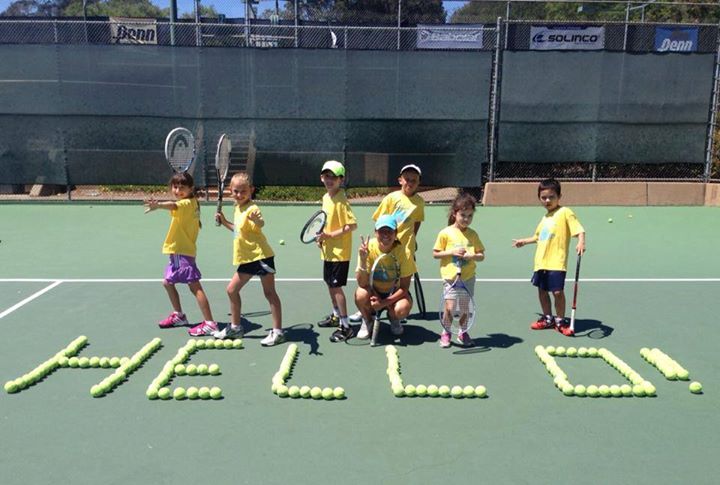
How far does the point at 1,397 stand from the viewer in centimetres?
407

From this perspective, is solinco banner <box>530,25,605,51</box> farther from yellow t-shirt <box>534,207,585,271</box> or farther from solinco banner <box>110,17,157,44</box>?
yellow t-shirt <box>534,207,585,271</box>

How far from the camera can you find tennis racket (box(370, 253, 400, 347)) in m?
5.05

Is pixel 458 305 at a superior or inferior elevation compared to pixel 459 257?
inferior

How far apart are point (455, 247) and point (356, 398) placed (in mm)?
1510

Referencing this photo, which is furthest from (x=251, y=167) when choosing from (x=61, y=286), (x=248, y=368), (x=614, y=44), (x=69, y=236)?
(x=248, y=368)

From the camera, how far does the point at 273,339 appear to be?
5066 mm

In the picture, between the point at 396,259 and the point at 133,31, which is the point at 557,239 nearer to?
the point at 396,259

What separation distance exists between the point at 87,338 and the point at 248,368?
1.50m

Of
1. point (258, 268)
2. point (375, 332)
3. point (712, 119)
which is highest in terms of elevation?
point (712, 119)

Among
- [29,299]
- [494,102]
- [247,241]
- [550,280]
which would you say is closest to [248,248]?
[247,241]

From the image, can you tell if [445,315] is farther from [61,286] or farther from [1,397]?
[61,286]

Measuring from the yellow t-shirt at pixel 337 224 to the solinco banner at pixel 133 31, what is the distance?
10222 millimetres

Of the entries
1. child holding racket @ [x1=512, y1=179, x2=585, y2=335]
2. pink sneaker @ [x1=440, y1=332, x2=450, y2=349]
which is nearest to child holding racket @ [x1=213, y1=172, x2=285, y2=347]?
pink sneaker @ [x1=440, y1=332, x2=450, y2=349]

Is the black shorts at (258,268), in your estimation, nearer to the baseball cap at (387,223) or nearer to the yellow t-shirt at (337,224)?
the yellow t-shirt at (337,224)
